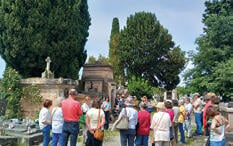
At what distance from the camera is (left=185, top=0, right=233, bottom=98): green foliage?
1762 cm

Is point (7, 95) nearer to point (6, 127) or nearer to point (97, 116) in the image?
point (6, 127)

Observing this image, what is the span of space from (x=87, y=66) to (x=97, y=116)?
1551 cm

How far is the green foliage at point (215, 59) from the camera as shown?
1762 cm

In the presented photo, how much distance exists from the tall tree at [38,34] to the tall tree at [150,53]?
1543cm

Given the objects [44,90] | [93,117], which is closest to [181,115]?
[93,117]

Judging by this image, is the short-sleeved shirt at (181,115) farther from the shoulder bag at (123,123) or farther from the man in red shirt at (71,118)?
the man in red shirt at (71,118)

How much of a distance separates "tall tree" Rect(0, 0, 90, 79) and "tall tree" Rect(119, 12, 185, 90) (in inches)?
608

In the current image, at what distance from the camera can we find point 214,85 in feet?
58.4

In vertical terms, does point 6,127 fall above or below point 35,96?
below

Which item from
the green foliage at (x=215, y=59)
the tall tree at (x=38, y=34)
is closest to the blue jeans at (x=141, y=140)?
the tall tree at (x=38, y=34)

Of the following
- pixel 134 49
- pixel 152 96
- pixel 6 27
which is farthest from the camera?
pixel 134 49

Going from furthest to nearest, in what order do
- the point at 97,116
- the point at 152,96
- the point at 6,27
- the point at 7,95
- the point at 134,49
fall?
the point at 134,49
the point at 152,96
the point at 6,27
the point at 7,95
the point at 97,116

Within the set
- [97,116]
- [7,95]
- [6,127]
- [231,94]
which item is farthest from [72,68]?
[97,116]

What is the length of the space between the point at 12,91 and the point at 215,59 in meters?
14.2
